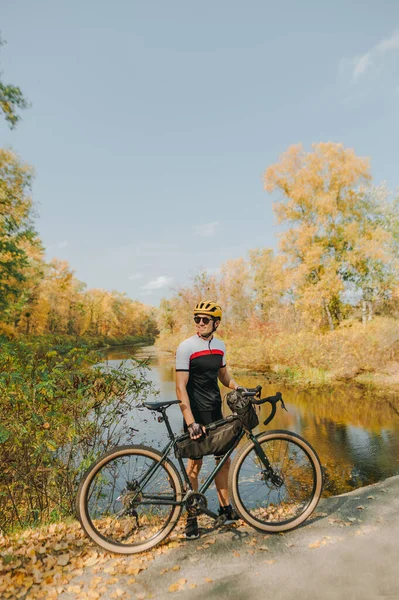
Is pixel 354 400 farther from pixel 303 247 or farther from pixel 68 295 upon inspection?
pixel 68 295

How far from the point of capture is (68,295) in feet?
152

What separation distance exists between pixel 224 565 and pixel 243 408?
113cm

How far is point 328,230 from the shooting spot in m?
26.5

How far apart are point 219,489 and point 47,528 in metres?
1.69

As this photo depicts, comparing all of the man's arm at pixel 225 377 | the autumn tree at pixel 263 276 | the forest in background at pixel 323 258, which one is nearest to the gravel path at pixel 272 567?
the man's arm at pixel 225 377

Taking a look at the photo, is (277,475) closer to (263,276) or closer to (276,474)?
(276,474)

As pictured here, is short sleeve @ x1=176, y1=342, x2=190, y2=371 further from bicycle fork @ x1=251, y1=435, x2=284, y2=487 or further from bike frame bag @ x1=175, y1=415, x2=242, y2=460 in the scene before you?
bicycle fork @ x1=251, y1=435, x2=284, y2=487

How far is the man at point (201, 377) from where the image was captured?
3.31 metres

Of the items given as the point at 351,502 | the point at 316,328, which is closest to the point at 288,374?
the point at 316,328

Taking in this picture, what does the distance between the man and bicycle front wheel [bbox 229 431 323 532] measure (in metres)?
0.22

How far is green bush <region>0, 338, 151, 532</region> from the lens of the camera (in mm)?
4273

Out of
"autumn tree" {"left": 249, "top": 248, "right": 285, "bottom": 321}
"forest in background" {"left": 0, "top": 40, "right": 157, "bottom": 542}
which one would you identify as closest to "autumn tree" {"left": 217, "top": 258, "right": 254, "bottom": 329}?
"autumn tree" {"left": 249, "top": 248, "right": 285, "bottom": 321}

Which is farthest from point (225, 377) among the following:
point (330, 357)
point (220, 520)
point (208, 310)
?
point (330, 357)

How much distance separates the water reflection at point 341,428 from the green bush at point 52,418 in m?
0.57
